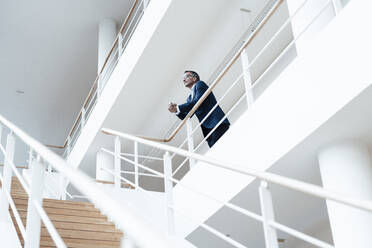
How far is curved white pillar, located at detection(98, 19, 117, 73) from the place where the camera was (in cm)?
729

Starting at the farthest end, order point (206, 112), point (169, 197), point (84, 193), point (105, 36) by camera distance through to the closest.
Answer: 1. point (105, 36)
2. point (206, 112)
3. point (169, 197)
4. point (84, 193)

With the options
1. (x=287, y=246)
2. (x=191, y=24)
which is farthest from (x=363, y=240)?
(x=191, y=24)

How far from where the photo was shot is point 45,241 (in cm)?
236

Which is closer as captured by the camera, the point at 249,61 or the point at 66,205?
the point at 66,205

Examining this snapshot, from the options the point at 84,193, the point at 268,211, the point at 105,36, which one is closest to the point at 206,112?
the point at 268,211

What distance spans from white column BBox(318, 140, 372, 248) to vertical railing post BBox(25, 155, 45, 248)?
5.18 ft

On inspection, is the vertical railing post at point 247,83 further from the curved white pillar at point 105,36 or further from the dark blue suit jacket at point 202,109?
the curved white pillar at point 105,36

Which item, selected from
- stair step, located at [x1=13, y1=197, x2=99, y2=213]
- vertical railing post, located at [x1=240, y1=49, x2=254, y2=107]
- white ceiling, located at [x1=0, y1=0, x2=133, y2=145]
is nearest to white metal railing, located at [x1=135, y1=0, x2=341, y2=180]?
vertical railing post, located at [x1=240, y1=49, x2=254, y2=107]

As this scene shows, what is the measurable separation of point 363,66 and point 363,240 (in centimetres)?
90

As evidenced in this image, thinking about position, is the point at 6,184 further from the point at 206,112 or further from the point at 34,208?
the point at 206,112

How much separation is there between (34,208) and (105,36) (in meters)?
6.04

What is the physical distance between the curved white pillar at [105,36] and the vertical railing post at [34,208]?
5596mm

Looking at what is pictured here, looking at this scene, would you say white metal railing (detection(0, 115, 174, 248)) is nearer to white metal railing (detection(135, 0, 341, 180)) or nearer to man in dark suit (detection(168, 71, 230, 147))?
white metal railing (detection(135, 0, 341, 180))

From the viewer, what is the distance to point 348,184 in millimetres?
2820
